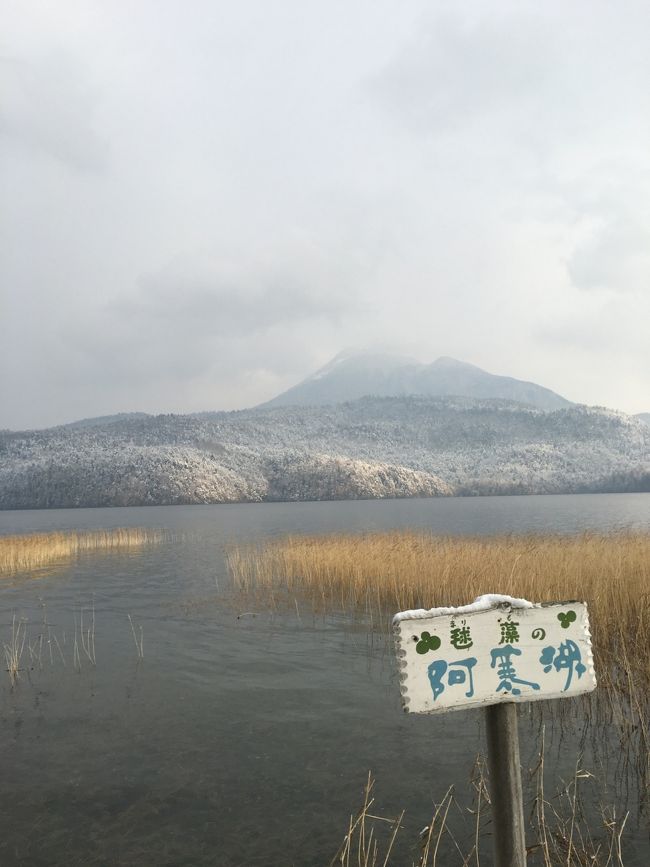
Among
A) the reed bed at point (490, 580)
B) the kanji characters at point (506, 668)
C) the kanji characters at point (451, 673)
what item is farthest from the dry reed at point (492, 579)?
the kanji characters at point (451, 673)

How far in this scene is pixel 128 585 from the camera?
2030 cm

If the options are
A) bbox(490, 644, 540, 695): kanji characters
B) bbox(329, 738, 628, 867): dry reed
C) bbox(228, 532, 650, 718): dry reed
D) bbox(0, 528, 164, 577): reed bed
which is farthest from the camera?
bbox(0, 528, 164, 577): reed bed

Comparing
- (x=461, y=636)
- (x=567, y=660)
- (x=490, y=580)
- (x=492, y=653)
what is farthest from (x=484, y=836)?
(x=490, y=580)

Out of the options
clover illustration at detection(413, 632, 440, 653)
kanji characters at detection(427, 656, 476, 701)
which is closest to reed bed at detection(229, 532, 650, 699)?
kanji characters at detection(427, 656, 476, 701)

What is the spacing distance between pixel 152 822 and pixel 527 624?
4505mm

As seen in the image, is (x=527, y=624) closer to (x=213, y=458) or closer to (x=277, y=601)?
(x=277, y=601)

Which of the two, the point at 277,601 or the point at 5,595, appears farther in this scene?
the point at 5,595

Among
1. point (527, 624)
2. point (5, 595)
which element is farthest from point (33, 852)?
point (5, 595)

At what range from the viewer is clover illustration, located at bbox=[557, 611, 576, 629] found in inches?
118

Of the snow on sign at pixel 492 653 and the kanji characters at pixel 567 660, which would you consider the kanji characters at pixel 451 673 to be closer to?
the snow on sign at pixel 492 653

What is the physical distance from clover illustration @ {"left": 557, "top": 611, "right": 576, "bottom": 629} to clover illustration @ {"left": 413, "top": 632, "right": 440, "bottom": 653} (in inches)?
26.7

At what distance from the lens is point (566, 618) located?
9.89ft

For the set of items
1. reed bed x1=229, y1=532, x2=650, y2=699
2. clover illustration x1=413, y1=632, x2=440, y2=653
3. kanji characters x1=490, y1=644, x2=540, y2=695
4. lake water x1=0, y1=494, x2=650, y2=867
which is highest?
clover illustration x1=413, y1=632, x2=440, y2=653

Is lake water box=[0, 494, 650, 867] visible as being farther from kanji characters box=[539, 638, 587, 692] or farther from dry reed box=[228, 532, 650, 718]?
kanji characters box=[539, 638, 587, 692]
